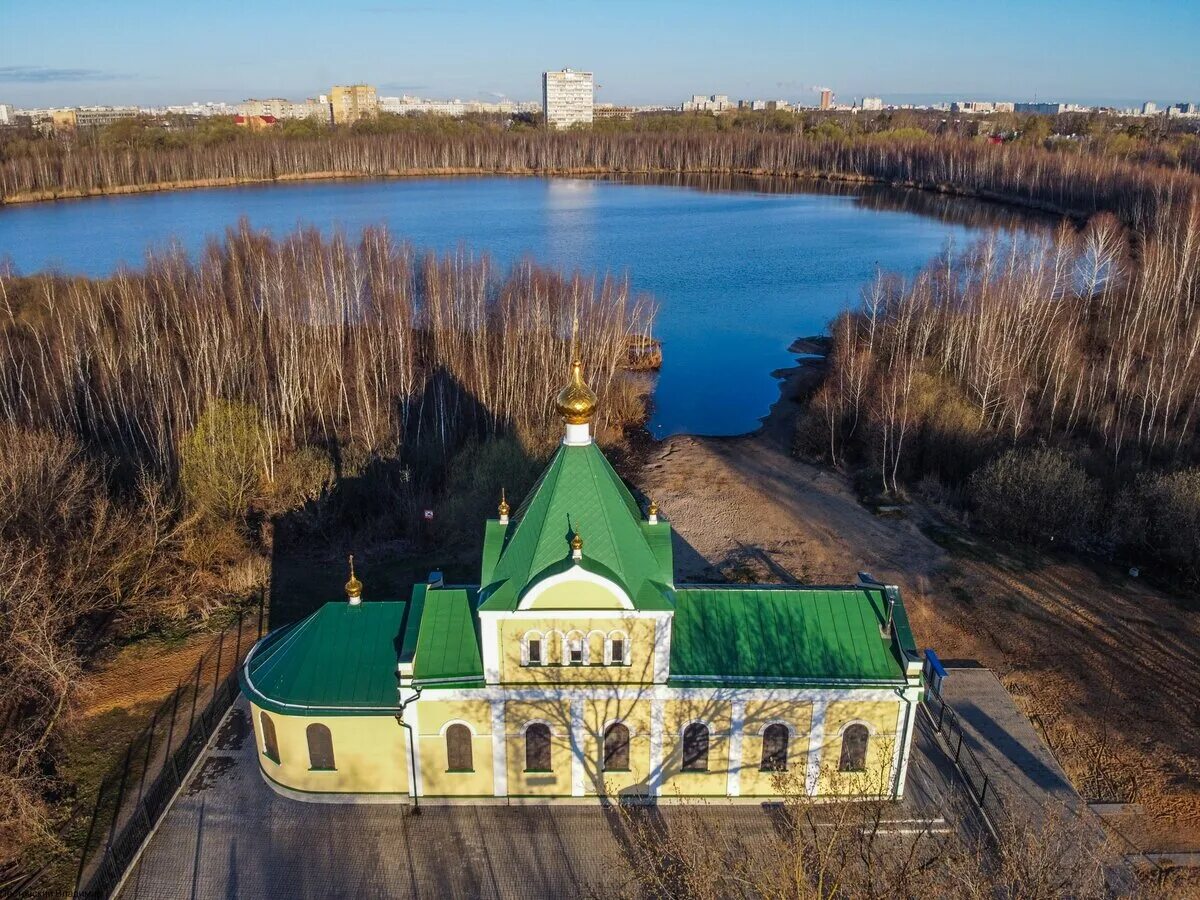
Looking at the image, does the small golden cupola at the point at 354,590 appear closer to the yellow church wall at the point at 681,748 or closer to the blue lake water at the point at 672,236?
the yellow church wall at the point at 681,748

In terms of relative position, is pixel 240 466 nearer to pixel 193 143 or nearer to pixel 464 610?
pixel 464 610

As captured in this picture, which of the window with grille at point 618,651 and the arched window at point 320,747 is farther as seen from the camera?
the arched window at point 320,747

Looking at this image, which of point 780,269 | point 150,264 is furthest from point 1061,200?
point 150,264

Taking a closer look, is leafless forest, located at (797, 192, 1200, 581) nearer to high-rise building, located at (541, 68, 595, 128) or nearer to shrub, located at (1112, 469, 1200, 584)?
shrub, located at (1112, 469, 1200, 584)

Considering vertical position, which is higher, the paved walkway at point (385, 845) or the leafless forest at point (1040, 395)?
the leafless forest at point (1040, 395)

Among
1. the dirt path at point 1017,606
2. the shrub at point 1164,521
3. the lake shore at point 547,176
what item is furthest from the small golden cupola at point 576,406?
the lake shore at point 547,176

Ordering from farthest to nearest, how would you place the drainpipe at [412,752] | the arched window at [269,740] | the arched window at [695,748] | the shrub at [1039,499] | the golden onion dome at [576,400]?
1. the shrub at [1039,499]
2. the arched window at [269,740]
3. the arched window at [695,748]
4. the drainpipe at [412,752]
5. the golden onion dome at [576,400]

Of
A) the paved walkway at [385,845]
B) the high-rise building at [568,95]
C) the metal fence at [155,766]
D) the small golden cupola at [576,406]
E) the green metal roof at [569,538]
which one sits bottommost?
the metal fence at [155,766]

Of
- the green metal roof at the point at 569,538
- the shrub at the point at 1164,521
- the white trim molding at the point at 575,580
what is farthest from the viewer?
the shrub at the point at 1164,521
